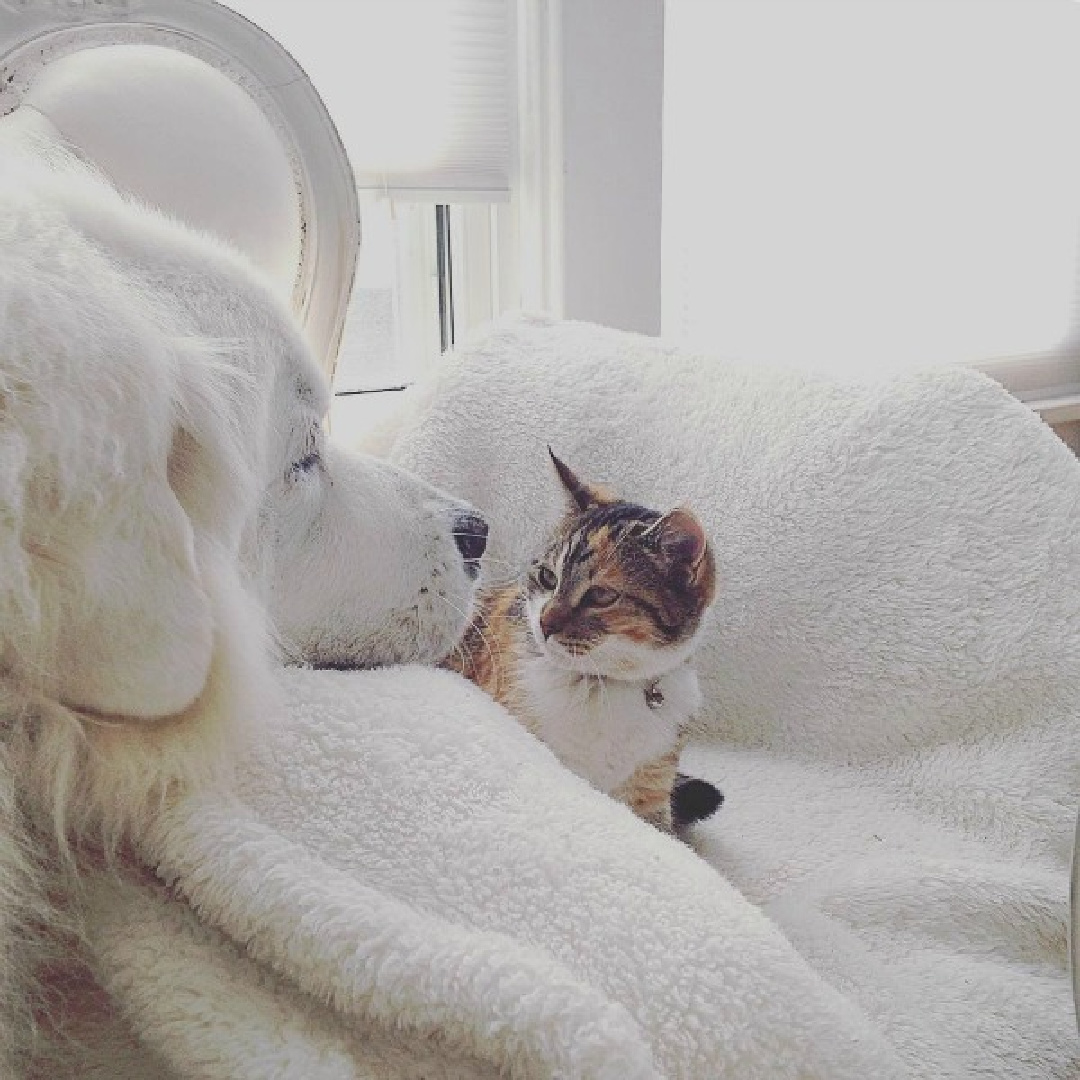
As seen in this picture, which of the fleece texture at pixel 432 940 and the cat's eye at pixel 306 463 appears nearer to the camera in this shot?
the fleece texture at pixel 432 940

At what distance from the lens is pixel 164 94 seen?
35.4 inches

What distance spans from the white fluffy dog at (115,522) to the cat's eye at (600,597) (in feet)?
1.14

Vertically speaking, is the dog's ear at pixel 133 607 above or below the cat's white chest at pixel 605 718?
above

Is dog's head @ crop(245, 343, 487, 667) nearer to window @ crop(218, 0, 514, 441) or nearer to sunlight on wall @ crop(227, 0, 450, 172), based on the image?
window @ crop(218, 0, 514, 441)

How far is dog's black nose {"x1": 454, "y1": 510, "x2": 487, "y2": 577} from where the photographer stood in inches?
29.5

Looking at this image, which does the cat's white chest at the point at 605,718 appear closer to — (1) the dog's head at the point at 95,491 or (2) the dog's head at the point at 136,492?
(2) the dog's head at the point at 136,492

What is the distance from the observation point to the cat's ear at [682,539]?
82 cm

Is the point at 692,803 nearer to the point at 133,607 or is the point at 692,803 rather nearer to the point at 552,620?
the point at 552,620

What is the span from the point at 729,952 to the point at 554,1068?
4.4 inches

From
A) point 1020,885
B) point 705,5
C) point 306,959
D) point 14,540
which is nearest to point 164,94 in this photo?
point 14,540

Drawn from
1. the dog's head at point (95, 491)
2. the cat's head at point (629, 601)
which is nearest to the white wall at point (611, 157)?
the cat's head at point (629, 601)

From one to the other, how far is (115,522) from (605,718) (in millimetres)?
560

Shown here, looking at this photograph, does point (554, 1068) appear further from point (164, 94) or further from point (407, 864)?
point (164, 94)

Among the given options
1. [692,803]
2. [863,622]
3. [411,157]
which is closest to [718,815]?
[692,803]
